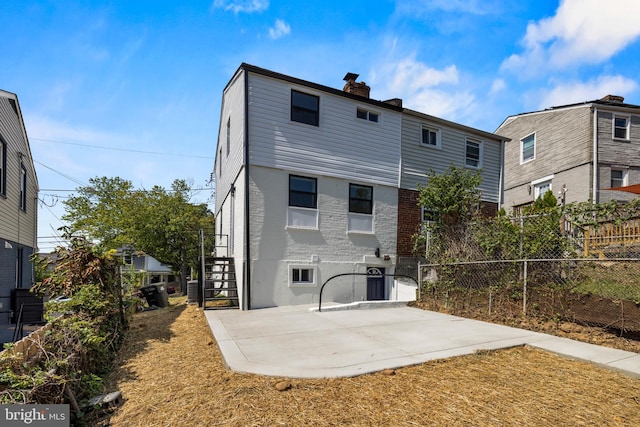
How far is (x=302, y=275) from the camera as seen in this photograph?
10711mm

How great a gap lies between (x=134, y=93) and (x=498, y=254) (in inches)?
428

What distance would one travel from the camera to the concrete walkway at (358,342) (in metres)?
4.52

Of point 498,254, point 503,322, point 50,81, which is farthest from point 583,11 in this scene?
point 50,81

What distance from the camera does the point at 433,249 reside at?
10375 millimetres

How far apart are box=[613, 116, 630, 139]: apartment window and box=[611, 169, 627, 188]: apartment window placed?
5.44ft

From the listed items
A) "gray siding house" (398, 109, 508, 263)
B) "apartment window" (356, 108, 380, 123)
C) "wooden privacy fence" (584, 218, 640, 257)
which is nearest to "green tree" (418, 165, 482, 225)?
"gray siding house" (398, 109, 508, 263)

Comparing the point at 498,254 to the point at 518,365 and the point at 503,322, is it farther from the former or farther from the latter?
the point at 518,365

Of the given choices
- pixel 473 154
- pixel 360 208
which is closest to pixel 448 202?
pixel 360 208

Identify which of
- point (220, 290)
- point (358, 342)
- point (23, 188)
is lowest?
point (220, 290)

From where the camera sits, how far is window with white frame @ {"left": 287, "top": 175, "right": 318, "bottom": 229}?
1066cm

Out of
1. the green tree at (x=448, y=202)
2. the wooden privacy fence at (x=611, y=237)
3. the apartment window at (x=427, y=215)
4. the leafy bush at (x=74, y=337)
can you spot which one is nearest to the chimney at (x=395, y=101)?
the green tree at (x=448, y=202)

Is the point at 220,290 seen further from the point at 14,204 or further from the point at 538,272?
the point at 14,204

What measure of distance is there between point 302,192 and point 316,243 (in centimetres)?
161

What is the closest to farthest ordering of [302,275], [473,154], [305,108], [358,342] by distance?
[358,342] → [302,275] → [305,108] → [473,154]
